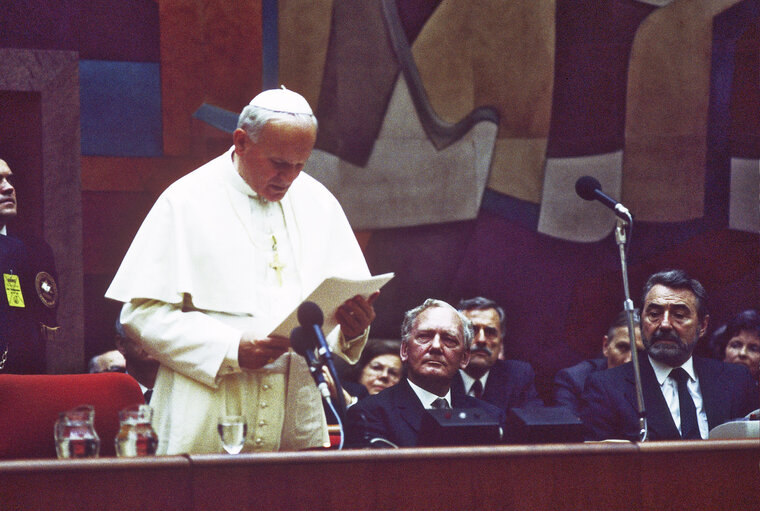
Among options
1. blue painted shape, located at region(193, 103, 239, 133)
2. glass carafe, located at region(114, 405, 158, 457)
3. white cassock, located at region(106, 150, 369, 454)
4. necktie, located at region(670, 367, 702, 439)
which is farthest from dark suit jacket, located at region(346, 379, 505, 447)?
blue painted shape, located at region(193, 103, 239, 133)

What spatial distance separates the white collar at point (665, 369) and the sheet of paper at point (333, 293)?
202 centimetres

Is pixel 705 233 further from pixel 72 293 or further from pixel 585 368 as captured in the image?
pixel 72 293

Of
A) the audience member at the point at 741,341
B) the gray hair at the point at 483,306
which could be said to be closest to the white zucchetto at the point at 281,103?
the gray hair at the point at 483,306

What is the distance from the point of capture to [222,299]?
2.77 metres

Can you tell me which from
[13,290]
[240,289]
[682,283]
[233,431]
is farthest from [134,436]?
[682,283]

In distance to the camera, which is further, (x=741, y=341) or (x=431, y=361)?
(x=741, y=341)

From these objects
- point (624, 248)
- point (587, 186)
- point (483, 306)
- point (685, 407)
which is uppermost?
point (587, 186)

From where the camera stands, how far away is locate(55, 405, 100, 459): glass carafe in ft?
7.04

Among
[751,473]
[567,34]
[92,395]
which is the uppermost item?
[567,34]

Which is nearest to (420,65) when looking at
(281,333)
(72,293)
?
(72,293)

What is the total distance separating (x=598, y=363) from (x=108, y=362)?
232 centimetres

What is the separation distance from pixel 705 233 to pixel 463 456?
356 cm

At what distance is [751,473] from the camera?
239 centimetres

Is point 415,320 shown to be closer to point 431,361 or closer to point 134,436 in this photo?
point 431,361
